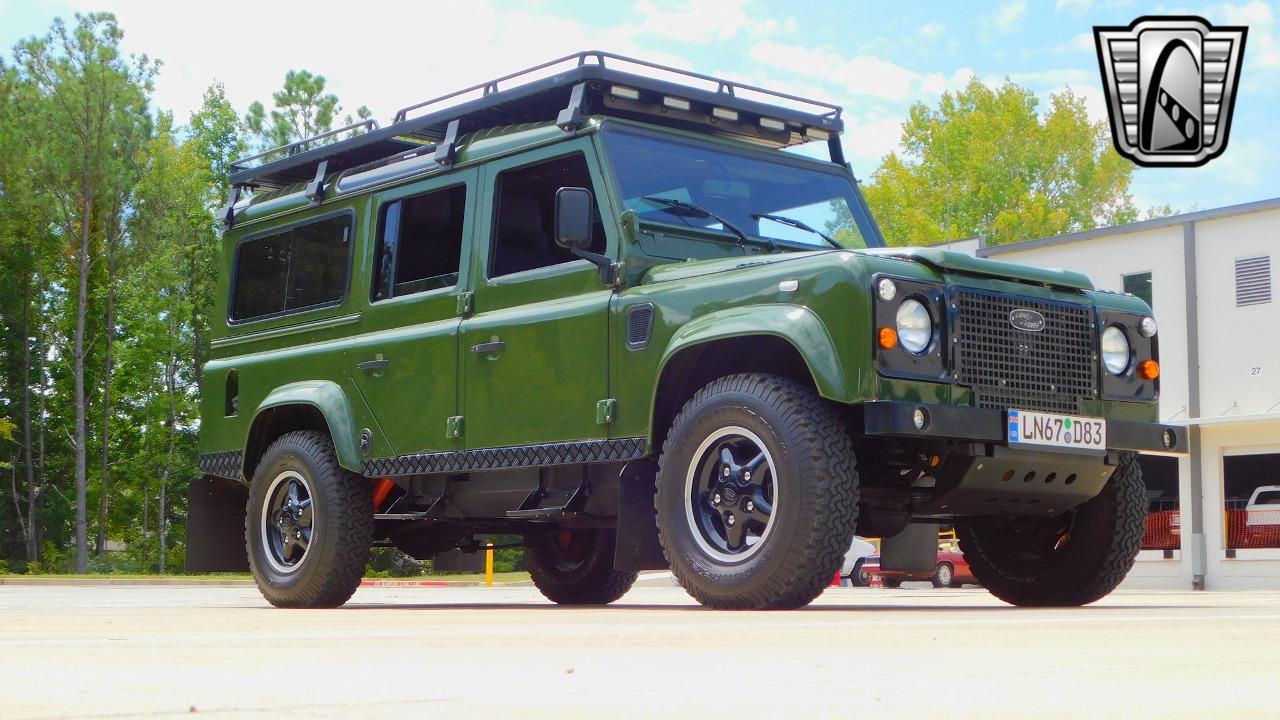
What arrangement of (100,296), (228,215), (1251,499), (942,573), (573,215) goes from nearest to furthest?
(573,215) → (228,215) → (1251,499) → (942,573) → (100,296)

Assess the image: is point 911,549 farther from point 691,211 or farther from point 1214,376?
point 1214,376

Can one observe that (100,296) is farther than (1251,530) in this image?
Yes

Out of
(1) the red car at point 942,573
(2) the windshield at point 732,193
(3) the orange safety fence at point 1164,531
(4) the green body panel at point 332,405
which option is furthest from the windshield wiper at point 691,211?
(3) the orange safety fence at point 1164,531

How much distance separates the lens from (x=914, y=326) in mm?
7066

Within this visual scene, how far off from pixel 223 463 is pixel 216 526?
0.46 m

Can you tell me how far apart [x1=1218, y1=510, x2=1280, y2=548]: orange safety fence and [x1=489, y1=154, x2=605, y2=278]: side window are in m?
22.8

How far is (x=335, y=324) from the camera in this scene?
9.95m

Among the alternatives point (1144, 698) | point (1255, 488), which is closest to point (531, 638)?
point (1144, 698)

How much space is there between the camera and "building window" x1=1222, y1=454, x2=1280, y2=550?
28203 millimetres

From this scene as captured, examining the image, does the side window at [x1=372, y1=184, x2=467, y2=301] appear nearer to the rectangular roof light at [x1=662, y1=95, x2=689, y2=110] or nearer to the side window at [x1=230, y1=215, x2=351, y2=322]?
the side window at [x1=230, y1=215, x2=351, y2=322]

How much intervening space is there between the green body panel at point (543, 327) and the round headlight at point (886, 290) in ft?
0.17

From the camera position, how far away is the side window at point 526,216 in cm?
877

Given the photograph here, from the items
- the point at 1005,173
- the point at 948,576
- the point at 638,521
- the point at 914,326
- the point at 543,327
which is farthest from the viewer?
the point at 1005,173

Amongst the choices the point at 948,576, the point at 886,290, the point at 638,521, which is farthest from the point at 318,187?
the point at 948,576
